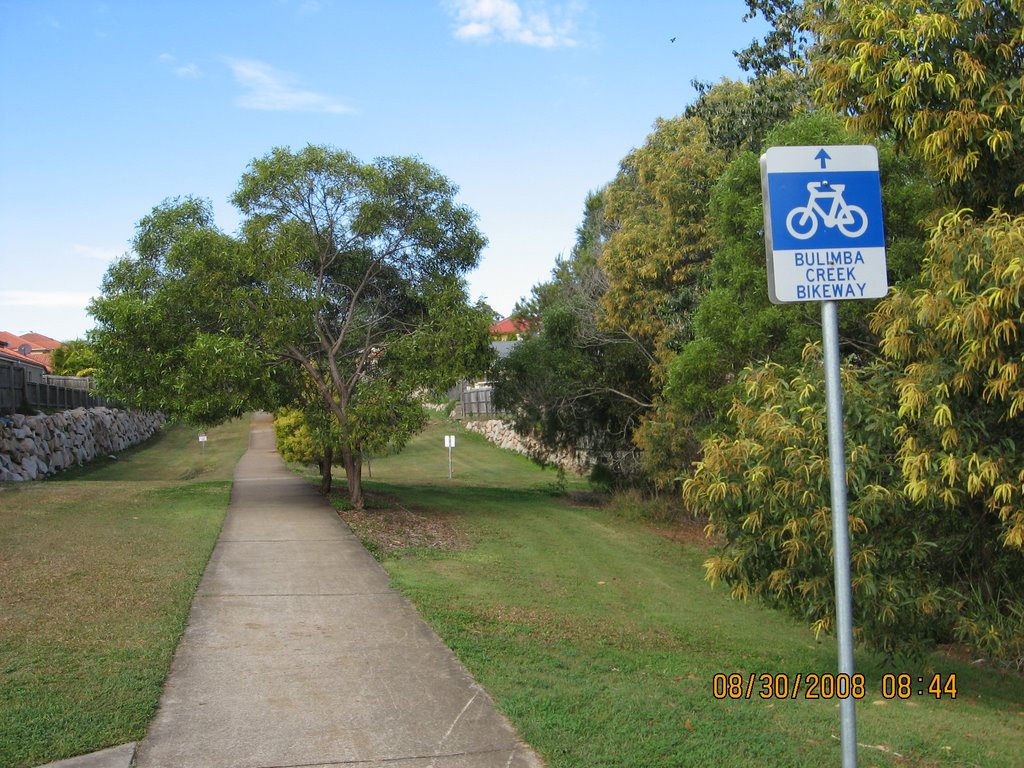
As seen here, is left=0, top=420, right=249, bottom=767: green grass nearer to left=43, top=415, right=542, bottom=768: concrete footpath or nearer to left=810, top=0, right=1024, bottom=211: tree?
left=43, top=415, right=542, bottom=768: concrete footpath

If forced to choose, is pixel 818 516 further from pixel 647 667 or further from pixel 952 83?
pixel 952 83

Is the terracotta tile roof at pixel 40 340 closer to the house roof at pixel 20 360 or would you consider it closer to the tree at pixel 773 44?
the house roof at pixel 20 360

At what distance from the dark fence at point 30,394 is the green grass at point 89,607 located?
9.13 m

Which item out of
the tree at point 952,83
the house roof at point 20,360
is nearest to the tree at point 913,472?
the tree at point 952,83

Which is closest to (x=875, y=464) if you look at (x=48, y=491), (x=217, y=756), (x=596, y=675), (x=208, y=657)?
(x=596, y=675)

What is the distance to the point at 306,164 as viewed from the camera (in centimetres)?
1861

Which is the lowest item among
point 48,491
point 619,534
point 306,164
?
point 619,534

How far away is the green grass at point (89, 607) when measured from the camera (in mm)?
5730

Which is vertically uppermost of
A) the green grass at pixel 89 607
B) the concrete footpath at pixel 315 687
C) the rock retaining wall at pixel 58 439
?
the rock retaining wall at pixel 58 439

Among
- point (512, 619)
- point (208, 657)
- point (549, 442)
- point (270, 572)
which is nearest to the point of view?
point (208, 657)

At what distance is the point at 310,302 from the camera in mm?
18375

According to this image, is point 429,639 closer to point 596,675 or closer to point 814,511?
point 596,675

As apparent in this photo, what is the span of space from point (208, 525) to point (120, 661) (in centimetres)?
876

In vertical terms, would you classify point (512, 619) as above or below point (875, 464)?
below
